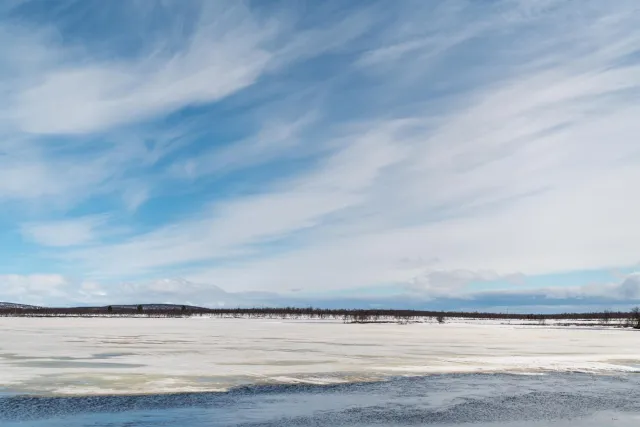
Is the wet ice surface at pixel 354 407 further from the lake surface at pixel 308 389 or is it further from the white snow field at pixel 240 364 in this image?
the white snow field at pixel 240 364

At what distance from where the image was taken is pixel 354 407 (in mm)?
9969

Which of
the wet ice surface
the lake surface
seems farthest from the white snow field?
the wet ice surface

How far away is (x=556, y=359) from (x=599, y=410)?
31.1 ft

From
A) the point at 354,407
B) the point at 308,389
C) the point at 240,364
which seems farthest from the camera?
the point at 240,364

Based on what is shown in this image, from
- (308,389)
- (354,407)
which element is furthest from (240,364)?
(354,407)

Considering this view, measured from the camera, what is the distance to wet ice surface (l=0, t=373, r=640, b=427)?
28.7 ft

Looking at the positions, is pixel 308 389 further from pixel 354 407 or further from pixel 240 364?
pixel 240 364

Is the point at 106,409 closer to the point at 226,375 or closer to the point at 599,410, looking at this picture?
the point at 226,375

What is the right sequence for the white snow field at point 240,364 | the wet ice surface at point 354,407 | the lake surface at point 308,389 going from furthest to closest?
the white snow field at point 240,364 → the lake surface at point 308,389 → the wet ice surface at point 354,407

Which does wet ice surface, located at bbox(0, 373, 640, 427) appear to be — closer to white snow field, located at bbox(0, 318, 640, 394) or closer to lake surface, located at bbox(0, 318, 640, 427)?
lake surface, located at bbox(0, 318, 640, 427)

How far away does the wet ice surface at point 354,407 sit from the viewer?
28.7ft

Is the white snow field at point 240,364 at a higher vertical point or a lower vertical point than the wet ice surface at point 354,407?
higher

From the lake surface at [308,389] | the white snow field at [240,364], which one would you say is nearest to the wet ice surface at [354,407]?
the lake surface at [308,389]

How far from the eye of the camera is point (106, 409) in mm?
9422
